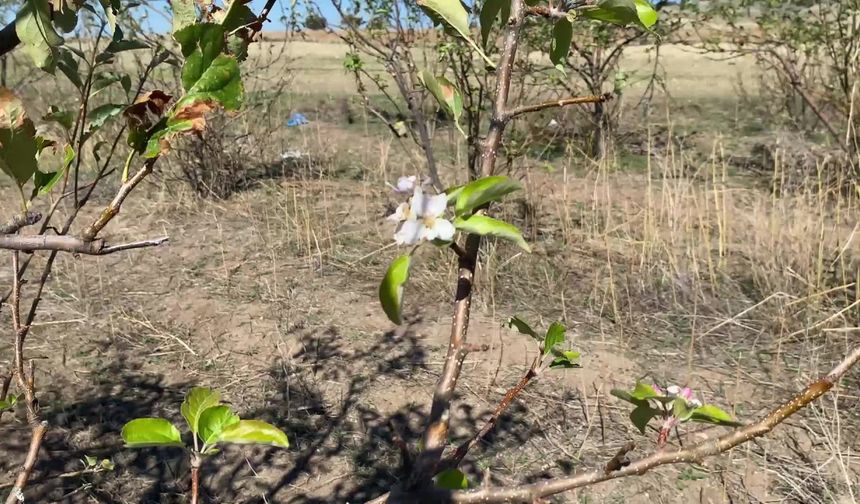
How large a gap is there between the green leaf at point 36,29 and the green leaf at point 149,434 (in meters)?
0.41

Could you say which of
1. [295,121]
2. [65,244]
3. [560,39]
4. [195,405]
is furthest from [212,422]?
[295,121]

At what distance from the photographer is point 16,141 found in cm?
65

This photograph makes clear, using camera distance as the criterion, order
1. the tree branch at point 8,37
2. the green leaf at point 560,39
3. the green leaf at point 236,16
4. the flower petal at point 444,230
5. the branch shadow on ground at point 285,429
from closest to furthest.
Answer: the flower petal at point 444,230
the green leaf at point 236,16
the green leaf at point 560,39
the tree branch at point 8,37
the branch shadow on ground at point 285,429

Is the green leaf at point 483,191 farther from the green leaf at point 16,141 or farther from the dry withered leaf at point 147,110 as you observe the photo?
the green leaf at point 16,141

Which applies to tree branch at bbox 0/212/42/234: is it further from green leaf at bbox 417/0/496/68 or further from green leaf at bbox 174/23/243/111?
green leaf at bbox 417/0/496/68

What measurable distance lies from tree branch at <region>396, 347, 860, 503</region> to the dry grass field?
715 mm

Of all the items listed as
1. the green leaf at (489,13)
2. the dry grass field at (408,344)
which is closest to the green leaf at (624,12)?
the green leaf at (489,13)

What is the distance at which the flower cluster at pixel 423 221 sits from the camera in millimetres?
517

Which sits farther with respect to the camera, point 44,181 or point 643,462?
point 44,181

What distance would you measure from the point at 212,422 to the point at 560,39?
0.50m

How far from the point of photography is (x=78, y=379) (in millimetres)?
2406

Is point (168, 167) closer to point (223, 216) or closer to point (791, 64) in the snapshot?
point (223, 216)

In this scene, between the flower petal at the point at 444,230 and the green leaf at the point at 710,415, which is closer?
the flower petal at the point at 444,230

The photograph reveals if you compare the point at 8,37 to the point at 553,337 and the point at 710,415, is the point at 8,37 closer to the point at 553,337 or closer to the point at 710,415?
the point at 553,337
